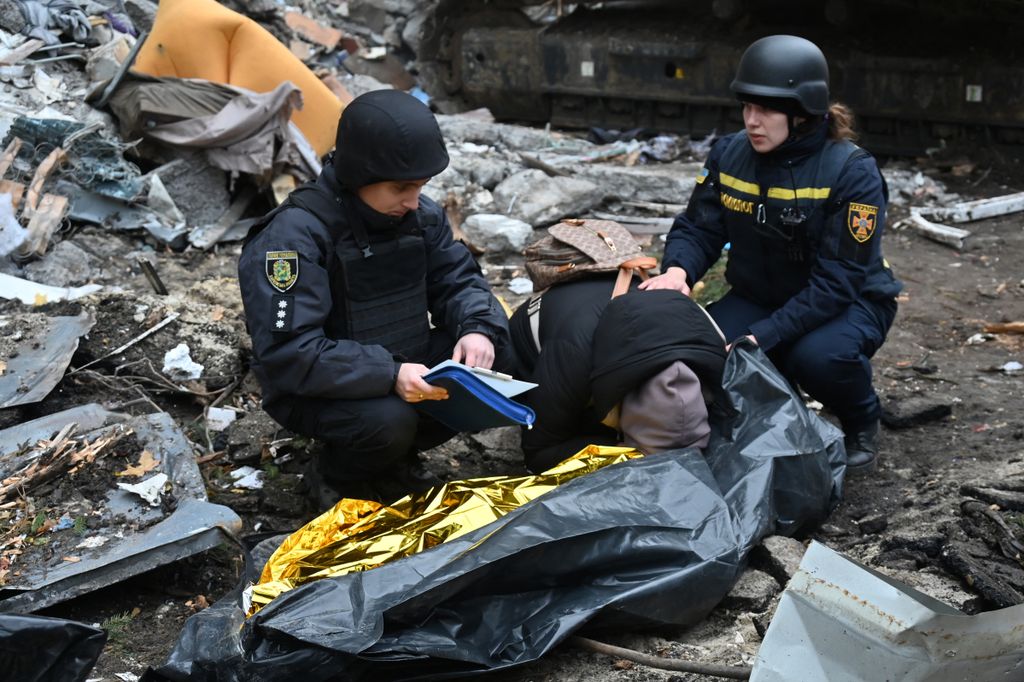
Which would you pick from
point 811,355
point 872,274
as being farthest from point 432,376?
point 872,274

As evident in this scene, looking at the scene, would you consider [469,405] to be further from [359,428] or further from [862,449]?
[862,449]

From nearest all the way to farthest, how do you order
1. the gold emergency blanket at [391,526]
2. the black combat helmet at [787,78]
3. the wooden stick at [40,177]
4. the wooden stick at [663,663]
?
the wooden stick at [663,663]
the gold emergency blanket at [391,526]
the black combat helmet at [787,78]
the wooden stick at [40,177]

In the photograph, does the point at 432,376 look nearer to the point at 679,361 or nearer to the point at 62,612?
the point at 679,361

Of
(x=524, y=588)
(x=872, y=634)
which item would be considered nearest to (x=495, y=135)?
(x=524, y=588)

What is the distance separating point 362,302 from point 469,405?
0.51m

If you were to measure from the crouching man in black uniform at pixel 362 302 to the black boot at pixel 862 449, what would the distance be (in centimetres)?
140

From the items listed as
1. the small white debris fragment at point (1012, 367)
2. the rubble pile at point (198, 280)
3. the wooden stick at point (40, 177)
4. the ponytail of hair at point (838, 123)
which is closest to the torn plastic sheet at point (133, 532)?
the rubble pile at point (198, 280)

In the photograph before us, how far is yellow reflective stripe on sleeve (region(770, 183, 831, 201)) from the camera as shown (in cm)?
388

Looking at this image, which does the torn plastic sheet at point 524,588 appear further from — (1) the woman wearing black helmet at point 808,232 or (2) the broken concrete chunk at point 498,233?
(2) the broken concrete chunk at point 498,233

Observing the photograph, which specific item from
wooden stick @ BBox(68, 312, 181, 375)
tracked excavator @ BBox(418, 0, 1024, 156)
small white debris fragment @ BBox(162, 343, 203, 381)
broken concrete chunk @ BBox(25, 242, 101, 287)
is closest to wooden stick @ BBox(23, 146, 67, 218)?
broken concrete chunk @ BBox(25, 242, 101, 287)

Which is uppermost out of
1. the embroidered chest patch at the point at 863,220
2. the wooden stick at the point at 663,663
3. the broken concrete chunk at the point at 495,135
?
the embroidered chest patch at the point at 863,220

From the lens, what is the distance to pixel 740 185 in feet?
13.4

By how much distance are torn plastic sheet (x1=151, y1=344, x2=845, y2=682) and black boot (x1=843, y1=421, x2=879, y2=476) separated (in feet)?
2.60

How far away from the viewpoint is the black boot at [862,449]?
13.5 ft
